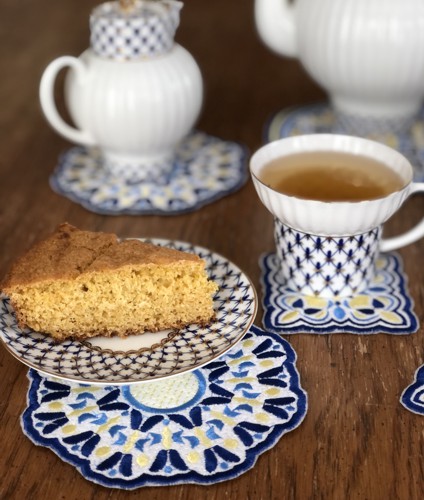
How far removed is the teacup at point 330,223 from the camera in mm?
817

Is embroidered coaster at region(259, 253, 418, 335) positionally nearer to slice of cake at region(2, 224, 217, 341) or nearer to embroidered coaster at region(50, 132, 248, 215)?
slice of cake at region(2, 224, 217, 341)

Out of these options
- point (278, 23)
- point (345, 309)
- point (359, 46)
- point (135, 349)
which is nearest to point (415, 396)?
point (345, 309)

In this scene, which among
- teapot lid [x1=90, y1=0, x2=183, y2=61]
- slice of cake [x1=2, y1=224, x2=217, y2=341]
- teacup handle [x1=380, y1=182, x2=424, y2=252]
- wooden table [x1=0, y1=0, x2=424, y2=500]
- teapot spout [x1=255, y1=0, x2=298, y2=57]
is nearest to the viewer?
wooden table [x1=0, y1=0, x2=424, y2=500]

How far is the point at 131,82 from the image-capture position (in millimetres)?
1055

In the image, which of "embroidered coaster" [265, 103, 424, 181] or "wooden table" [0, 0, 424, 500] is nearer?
"wooden table" [0, 0, 424, 500]

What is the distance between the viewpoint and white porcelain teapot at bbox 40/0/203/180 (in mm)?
1045

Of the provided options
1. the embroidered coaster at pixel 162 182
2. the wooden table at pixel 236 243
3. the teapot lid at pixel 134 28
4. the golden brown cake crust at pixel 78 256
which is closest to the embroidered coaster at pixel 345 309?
the wooden table at pixel 236 243

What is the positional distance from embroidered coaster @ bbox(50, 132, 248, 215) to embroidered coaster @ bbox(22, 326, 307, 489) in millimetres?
354

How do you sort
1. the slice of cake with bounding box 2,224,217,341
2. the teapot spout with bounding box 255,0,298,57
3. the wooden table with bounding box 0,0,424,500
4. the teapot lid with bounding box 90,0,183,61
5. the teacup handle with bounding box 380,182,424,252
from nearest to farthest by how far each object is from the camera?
the wooden table with bounding box 0,0,424,500
the slice of cake with bounding box 2,224,217,341
the teacup handle with bounding box 380,182,424,252
the teapot lid with bounding box 90,0,183,61
the teapot spout with bounding box 255,0,298,57

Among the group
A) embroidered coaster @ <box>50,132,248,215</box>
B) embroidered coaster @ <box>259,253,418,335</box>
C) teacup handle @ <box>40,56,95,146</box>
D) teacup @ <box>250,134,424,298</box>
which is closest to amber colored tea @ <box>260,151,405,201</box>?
teacup @ <box>250,134,424,298</box>

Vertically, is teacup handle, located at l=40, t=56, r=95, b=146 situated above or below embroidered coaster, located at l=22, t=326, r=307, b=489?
above

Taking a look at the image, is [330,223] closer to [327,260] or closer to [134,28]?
[327,260]

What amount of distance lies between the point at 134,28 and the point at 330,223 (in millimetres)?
416

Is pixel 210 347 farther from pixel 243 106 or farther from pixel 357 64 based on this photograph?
pixel 243 106
